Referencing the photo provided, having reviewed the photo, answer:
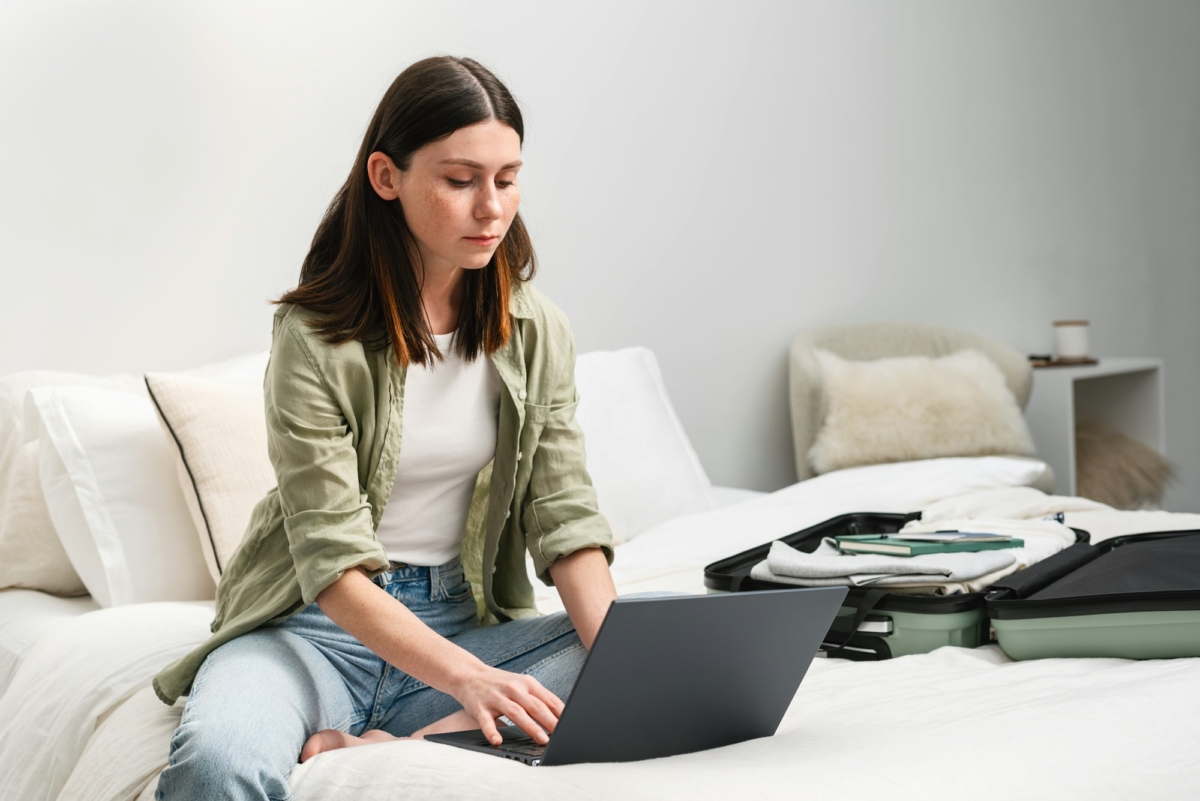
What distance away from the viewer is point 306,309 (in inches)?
49.3

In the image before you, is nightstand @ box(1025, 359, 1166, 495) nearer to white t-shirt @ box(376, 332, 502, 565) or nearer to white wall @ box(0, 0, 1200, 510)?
white wall @ box(0, 0, 1200, 510)

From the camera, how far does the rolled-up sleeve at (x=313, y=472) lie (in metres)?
1.14

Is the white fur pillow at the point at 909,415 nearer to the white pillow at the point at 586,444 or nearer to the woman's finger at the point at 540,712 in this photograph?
the white pillow at the point at 586,444

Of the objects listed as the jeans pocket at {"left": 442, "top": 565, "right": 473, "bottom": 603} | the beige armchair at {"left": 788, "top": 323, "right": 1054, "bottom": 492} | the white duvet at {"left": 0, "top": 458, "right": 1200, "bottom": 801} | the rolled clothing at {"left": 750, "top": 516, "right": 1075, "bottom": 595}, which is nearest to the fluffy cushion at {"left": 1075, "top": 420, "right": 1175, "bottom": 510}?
the beige armchair at {"left": 788, "top": 323, "right": 1054, "bottom": 492}

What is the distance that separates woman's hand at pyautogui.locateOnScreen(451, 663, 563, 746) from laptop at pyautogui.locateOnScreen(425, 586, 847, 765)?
0.02 meters

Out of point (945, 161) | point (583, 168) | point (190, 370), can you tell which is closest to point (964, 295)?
point (945, 161)

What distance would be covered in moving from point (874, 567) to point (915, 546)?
12cm

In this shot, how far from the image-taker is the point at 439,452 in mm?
1298

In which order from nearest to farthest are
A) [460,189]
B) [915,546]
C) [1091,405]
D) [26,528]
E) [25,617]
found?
[460,189] < [915,546] < [25,617] < [26,528] < [1091,405]

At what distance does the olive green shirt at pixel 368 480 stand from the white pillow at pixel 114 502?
1.58 feet

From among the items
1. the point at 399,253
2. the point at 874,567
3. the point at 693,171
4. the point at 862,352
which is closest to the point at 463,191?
the point at 399,253

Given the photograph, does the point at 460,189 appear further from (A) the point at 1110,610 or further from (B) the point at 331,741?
(A) the point at 1110,610

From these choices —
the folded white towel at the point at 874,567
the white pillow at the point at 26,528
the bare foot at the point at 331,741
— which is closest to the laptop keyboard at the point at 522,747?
the bare foot at the point at 331,741

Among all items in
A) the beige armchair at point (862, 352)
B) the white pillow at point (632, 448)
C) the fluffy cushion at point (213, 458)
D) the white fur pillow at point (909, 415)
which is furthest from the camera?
the beige armchair at point (862, 352)
